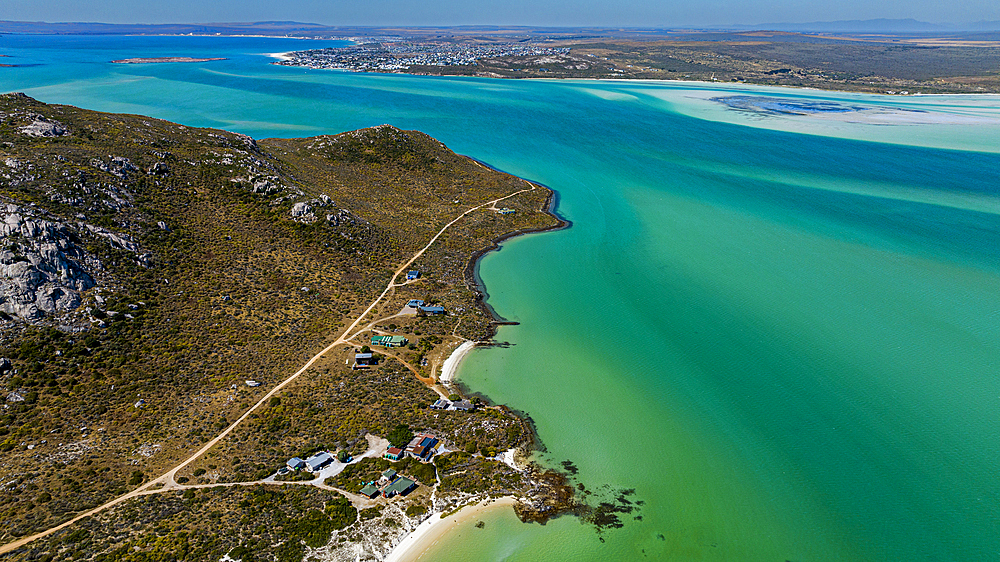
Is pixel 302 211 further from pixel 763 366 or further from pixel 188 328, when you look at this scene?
pixel 763 366

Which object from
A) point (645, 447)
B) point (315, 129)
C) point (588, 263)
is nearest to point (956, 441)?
point (645, 447)

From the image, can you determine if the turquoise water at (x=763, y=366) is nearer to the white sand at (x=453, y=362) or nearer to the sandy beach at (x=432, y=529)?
the sandy beach at (x=432, y=529)

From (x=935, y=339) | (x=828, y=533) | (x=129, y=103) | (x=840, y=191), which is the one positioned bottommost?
(x=828, y=533)

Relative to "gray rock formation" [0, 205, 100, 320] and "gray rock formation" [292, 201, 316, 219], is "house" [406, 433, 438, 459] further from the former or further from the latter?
"gray rock formation" [292, 201, 316, 219]

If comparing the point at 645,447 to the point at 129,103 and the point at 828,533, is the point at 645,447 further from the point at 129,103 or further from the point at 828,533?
the point at 129,103

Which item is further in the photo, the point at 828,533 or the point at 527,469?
the point at 527,469

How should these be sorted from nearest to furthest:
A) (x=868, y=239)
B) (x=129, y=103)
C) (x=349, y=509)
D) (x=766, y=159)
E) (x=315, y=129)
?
(x=349, y=509) → (x=868, y=239) → (x=766, y=159) → (x=315, y=129) → (x=129, y=103)
